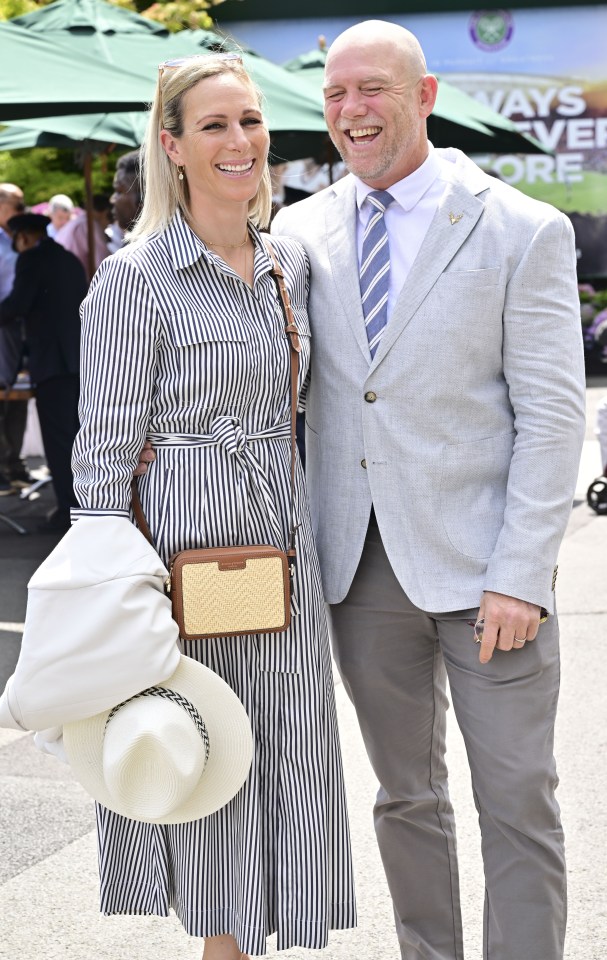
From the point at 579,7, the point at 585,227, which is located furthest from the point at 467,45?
the point at 585,227

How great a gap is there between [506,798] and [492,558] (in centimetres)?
53

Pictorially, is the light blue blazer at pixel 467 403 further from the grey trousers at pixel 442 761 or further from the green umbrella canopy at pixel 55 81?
the green umbrella canopy at pixel 55 81

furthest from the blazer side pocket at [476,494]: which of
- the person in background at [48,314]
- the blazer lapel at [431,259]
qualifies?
the person in background at [48,314]

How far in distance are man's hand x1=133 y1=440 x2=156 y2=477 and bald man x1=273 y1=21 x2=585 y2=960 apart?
0.45 meters

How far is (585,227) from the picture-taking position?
20250 millimetres

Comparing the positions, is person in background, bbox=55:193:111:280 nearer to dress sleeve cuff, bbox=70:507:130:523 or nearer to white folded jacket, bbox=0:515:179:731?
dress sleeve cuff, bbox=70:507:130:523

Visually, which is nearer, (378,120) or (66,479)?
(378,120)

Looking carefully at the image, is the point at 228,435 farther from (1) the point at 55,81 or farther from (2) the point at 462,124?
(2) the point at 462,124

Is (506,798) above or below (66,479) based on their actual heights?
above

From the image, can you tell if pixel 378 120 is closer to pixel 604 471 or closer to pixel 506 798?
pixel 506 798

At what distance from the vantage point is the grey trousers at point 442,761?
2859mm

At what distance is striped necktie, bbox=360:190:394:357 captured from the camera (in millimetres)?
2977

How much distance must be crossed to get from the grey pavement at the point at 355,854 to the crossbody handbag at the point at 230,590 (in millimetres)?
990

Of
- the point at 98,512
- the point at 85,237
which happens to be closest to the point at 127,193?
the point at 85,237
